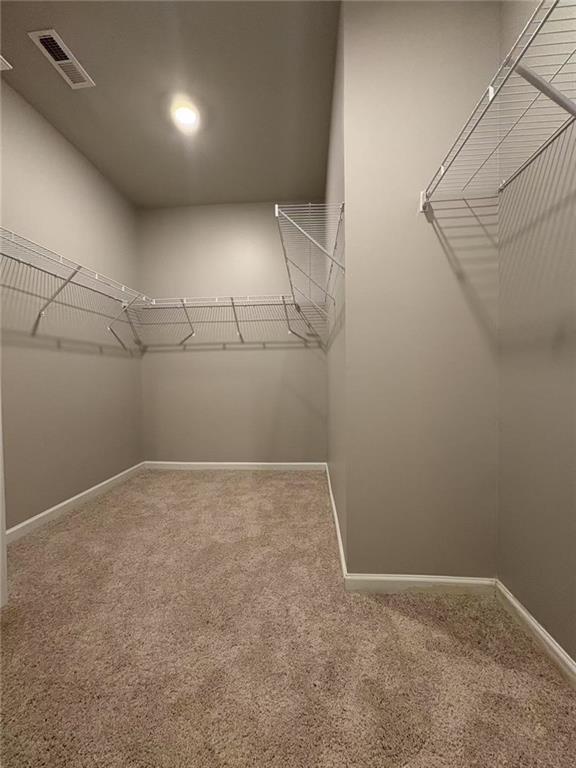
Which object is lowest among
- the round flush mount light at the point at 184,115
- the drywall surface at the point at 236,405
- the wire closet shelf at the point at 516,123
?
the drywall surface at the point at 236,405

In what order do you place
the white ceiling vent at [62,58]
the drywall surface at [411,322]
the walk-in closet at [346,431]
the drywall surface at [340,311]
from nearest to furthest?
the walk-in closet at [346,431] < the drywall surface at [411,322] < the drywall surface at [340,311] < the white ceiling vent at [62,58]

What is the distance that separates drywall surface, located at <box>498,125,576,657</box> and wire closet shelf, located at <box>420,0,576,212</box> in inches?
3.1

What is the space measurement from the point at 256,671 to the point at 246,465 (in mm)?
2053

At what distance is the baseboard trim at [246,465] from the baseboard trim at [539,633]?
181 cm

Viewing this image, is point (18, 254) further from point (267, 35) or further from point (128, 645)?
point (128, 645)

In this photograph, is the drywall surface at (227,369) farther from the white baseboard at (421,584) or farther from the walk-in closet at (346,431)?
the white baseboard at (421,584)

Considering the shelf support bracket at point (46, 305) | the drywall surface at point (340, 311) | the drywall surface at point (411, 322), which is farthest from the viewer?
the shelf support bracket at point (46, 305)

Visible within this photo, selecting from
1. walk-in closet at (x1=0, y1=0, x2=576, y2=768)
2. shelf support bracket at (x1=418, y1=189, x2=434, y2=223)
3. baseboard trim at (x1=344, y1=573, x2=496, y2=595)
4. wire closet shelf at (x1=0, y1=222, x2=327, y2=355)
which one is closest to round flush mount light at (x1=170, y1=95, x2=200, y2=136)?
walk-in closet at (x1=0, y1=0, x2=576, y2=768)

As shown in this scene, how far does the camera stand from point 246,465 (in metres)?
2.97

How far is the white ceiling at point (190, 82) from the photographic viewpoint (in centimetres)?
140

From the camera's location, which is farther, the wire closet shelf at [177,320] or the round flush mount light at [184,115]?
the wire closet shelf at [177,320]

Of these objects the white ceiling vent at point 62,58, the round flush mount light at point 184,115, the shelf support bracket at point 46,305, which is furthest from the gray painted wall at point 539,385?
the shelf support bracket at point 46,305

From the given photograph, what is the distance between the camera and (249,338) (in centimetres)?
297

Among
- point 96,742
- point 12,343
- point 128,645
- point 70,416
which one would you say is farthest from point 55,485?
point 96,742
